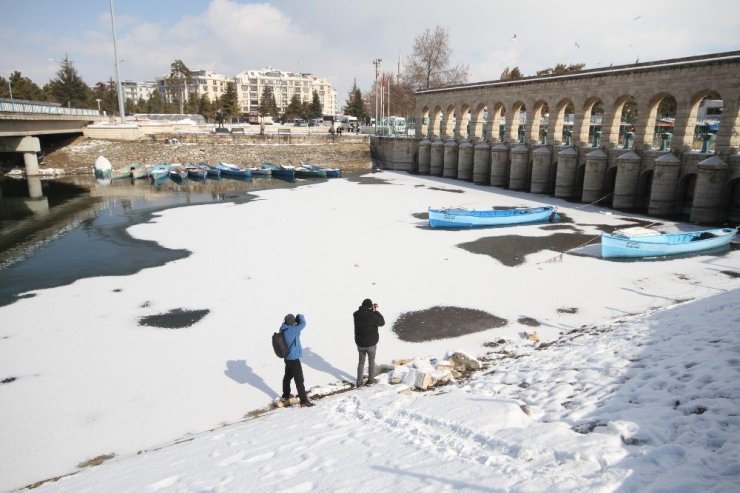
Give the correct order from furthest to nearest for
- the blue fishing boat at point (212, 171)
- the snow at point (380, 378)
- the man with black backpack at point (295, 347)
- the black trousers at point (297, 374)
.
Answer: the blue fishing boat at point (212, 171) < the black trousers at point (297, 374) < the man with black backpack at point (295, 347) < the snow at point (380, 378)

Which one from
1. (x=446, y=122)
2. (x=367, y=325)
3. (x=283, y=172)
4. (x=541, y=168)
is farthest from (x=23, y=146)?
(x=367, y=325)

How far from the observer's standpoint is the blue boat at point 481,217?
2708cm

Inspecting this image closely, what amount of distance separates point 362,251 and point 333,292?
5607mm

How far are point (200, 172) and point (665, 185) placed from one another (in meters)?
43.5

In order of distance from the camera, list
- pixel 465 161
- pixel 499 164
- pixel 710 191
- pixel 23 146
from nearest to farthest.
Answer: pixel 710 191
pixel 499 164
pixel 23 146
pixel 465 161

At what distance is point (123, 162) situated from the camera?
189ft

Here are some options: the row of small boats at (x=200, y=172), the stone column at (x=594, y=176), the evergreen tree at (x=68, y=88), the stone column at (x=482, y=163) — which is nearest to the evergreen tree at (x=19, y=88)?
the evergreen tree at (x=68, y=88)

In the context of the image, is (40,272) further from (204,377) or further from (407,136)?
(407,136)

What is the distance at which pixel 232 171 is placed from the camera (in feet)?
178

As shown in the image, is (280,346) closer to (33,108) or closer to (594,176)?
(594,176)

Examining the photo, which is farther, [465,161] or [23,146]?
[465,161]

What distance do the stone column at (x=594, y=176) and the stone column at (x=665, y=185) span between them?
472 cm

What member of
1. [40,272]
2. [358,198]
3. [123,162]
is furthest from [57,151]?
[40,272]

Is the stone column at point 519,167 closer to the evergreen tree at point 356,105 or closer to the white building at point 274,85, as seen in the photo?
the evergreen tree at point 356,105
